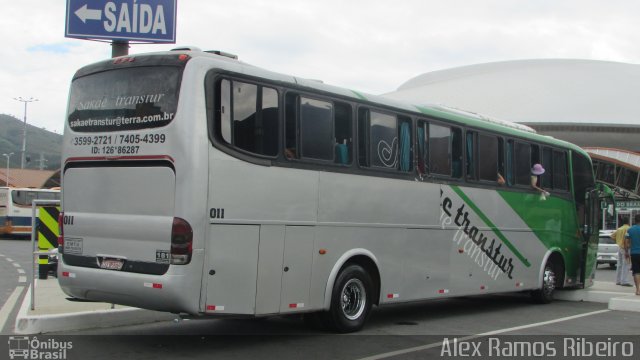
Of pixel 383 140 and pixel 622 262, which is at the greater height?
pixel 383 140

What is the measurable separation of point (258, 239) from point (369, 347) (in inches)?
75.9

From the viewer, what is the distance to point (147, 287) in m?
7.76

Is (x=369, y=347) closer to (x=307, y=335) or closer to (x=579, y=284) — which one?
(x=307, y=335)

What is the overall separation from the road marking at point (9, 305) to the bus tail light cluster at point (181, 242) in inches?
141

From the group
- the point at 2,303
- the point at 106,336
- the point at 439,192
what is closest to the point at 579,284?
the point at 439,192

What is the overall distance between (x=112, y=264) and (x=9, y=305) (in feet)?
16.5

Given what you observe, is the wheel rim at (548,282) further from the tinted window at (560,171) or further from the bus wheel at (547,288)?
the tinted window at (560,171)

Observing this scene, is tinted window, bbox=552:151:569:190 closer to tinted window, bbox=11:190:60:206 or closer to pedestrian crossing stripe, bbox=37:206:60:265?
pedestrian crossing stripe, bbox=37:206:60:265

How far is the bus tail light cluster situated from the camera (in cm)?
764

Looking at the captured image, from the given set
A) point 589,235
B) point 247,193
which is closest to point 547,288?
point 589,235

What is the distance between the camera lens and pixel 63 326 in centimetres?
910

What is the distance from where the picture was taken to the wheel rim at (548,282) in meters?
14.7

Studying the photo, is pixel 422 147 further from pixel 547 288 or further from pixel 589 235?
pixel 589 235

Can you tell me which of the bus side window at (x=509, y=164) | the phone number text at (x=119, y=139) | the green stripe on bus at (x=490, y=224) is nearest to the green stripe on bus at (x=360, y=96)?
the green stripe on bus at (x=490, y=224)
